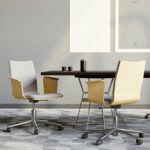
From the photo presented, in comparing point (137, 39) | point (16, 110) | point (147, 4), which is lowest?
point (16, 110)

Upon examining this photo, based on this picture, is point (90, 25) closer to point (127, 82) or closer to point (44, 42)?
point (44, 42)

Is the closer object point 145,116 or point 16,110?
point 145,116

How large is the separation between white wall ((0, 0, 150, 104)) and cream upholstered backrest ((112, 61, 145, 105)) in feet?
8.82

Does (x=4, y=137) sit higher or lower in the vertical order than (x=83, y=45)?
lower

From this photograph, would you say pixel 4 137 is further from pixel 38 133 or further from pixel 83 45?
pixel 83 45

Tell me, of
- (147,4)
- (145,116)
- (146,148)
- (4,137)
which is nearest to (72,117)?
(145,116)

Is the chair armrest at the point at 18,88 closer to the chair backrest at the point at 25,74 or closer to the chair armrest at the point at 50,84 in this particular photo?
the chair backrest at the point at 25,74

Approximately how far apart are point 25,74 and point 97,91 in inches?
63.8

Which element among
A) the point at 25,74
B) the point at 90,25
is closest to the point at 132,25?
the point at 90,25

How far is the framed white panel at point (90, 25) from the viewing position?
6730 millimetres

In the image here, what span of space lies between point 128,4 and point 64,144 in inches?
148

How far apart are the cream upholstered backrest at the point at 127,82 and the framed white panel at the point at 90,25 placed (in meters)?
2.75

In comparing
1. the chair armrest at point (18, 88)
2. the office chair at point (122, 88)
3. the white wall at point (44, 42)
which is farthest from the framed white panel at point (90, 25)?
the office chair at point (122, 88)

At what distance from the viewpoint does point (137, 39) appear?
22.0ft
